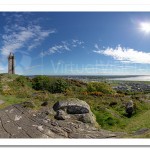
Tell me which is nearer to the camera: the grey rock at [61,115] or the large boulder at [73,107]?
the grey rock at [61,115]

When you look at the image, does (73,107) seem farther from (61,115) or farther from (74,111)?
(61,115)

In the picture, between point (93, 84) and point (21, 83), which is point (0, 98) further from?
point (93, 84)

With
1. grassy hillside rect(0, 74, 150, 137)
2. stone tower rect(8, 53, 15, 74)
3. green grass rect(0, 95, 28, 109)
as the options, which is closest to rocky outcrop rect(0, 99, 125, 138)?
grassy hillside rect(0, 74, 150, 137)

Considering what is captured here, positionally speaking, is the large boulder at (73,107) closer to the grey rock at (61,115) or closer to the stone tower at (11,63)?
the grey rock at (61,115)
